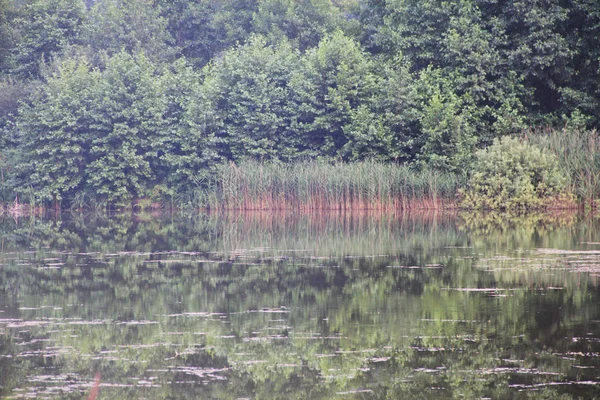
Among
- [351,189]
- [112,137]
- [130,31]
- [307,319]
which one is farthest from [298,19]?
[307,319]

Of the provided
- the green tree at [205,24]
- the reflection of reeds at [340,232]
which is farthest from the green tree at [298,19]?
the reflection of reeds at [340,232]

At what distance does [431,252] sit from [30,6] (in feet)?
126

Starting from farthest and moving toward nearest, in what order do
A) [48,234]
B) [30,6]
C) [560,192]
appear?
[30,6]
[560,192]
[48,234]

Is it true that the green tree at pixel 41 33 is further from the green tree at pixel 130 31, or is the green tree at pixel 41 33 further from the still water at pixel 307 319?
the still water at pixel 307 319

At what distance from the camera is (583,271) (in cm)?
1316

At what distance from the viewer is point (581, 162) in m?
29.3

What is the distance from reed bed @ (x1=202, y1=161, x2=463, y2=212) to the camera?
1207 inches

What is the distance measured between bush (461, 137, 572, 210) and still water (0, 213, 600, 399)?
10050 mm

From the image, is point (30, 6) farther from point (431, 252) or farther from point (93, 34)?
point (431, 252)

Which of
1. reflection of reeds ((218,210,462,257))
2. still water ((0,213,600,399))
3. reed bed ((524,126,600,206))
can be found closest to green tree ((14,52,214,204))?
reflection of reeds ((218,210,462,257))

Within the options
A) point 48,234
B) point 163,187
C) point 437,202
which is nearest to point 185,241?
point 48,234

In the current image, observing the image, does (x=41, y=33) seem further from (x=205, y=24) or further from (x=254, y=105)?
(x=254, y=105)

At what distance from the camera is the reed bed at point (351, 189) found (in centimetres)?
3066

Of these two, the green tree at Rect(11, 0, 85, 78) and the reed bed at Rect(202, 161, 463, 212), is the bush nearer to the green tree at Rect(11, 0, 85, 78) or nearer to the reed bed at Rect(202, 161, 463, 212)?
the reed bed at Rect(202, 161, 463, 212)
